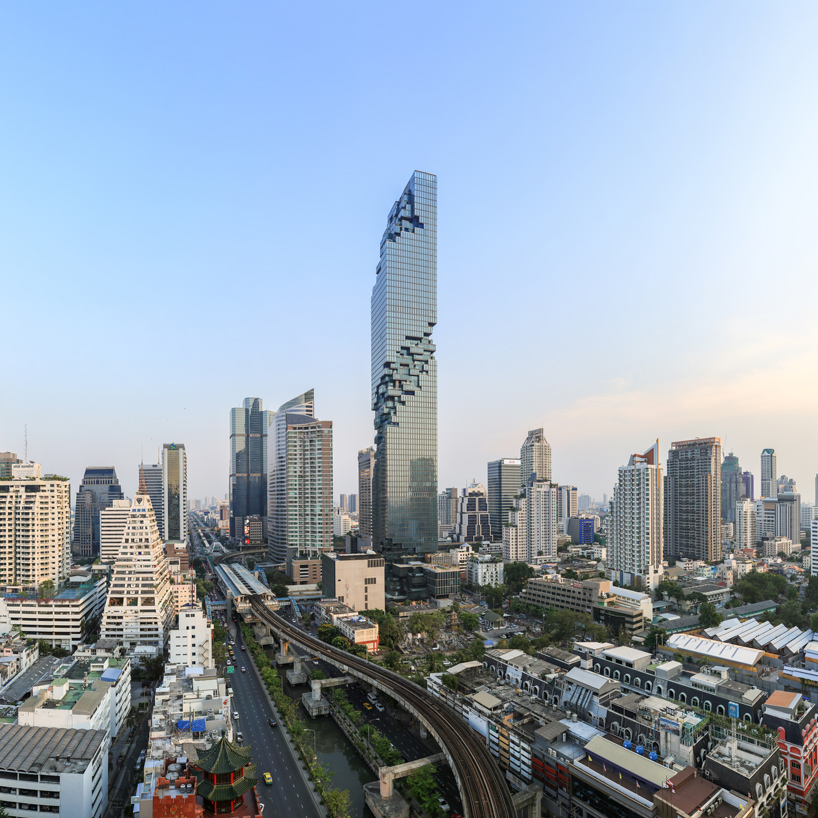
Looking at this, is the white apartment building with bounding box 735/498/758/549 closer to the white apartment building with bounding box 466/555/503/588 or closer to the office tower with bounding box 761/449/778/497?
the office tower with bounding box 761/449/778/497

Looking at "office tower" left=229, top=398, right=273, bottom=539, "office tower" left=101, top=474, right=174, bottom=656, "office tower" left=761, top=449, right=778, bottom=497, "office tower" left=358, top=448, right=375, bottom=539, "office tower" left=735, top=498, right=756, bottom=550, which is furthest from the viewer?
"office tower" left=229, top=398, right=273, bottom=539

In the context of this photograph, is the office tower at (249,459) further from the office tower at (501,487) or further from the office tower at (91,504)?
the office tower at (501,487)

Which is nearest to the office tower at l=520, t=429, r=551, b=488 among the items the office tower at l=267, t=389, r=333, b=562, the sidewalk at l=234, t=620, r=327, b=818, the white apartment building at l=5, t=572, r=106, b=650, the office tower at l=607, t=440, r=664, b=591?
the office tower at l=607, t=440, r=664, b=591

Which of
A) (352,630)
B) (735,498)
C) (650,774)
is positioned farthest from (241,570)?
(735,498)

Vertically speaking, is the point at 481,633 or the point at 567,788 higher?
the point at 567,788

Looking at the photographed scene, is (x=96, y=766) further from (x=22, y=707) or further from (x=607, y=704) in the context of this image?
(x=607, y=704)

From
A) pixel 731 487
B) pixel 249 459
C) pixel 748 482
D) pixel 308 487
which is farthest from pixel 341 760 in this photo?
pixel 748 482

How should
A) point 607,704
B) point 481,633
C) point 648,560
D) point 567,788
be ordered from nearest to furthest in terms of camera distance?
1. point 567,788
2. point 607,704
3. point 481,633
4. point 648,560
